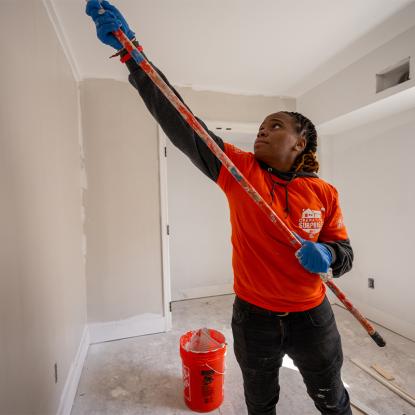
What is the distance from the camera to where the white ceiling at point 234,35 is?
157cm

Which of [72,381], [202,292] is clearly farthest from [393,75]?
[72,381]

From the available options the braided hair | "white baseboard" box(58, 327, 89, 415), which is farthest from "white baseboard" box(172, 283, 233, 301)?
the braided hair

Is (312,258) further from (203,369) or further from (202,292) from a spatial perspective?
(202,292)

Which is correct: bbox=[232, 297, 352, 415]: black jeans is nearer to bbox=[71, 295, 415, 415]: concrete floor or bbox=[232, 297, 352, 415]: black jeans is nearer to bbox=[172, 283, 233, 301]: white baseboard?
bbox=[71, 295, 415, 415]: concrete floor

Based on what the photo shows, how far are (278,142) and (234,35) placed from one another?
3.96 ft

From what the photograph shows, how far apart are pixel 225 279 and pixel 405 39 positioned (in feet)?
9.68

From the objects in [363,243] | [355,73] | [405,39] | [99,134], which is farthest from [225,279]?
[405,39]

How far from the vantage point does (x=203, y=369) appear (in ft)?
4.82

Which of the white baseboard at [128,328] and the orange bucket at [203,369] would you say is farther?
the white baseboard at [128,328]

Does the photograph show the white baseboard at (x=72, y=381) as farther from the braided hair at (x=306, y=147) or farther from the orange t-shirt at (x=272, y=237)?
the braided hair at (x=306, y=147)

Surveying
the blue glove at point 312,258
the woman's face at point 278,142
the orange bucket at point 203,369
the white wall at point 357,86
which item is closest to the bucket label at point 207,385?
the orange bucket at point 203,369

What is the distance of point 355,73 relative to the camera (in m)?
2.24

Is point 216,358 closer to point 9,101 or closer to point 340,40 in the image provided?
point 9,101

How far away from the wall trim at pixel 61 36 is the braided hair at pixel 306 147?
1419mm
